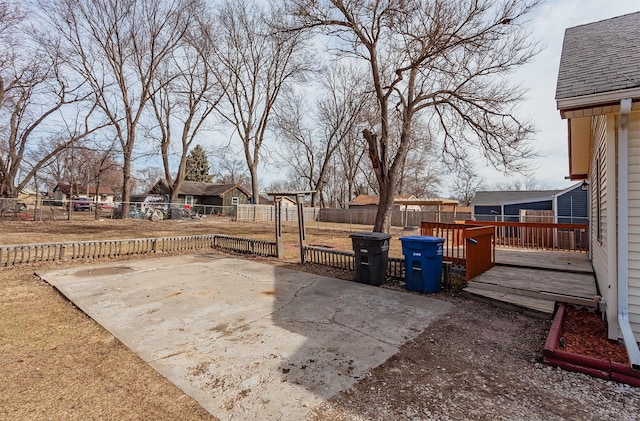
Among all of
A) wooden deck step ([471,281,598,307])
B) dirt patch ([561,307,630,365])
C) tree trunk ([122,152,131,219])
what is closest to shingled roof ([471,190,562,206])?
wooden deck step ([471,281,598,307])

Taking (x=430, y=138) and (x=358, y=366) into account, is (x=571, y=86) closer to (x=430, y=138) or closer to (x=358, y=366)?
(x=358, y=366)

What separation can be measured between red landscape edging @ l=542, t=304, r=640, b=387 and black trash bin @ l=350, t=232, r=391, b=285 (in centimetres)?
303

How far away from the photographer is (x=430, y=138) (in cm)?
1356

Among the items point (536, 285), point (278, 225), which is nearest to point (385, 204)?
point (278, 225)

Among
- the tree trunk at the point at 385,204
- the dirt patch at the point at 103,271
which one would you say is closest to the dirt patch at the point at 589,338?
the dirt patch at the point at 103,271

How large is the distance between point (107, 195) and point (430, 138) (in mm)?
61003

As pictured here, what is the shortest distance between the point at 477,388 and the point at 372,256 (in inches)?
135

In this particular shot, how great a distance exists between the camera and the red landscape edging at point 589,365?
2623mm

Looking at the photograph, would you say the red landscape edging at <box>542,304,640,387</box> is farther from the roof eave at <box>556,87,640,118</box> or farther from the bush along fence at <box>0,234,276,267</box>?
the bush along fence at <box>0,234,276,267</box>

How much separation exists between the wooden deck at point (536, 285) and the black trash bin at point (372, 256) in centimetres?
152

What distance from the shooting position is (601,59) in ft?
12.3

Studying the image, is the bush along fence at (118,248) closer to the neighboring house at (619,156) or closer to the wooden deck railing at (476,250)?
the wooden deck railing at (476,250)

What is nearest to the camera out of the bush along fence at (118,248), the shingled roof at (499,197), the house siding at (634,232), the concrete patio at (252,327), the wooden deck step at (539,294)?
the concrete patio at (252,327)

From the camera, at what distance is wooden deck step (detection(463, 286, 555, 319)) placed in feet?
13.6
